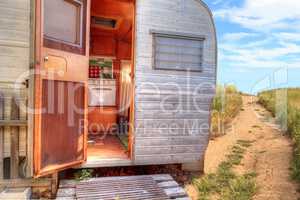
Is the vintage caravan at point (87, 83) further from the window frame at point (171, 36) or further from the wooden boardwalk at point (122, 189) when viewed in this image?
the wooden boardwalk at point (122, 189)

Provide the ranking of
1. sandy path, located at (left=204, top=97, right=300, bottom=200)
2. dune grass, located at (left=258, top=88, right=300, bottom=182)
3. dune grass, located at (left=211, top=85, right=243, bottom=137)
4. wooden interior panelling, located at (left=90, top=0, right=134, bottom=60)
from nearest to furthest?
sandy path, located at (left=204, top=97, right=300, bottom=200), dune grass, located at (left=258, top=88, right=300, bottom=182), wooden interior panelling, located at (left=90, top=0, right=134, bottom=60), dune grass, located at (left=211, top=85, right=243, bottom=137)

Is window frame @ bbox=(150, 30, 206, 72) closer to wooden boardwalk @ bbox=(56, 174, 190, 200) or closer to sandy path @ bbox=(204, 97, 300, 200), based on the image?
wooden boardwalk @ bbox=(56, 174, 190, 200)

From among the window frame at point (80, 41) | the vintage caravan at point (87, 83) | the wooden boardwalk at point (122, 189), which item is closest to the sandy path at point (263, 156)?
the vintage caravan at point (87, 83)

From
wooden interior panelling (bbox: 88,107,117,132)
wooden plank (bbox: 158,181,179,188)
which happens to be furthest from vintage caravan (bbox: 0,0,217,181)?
wooden interior panelling (bbox: 88,107,117,132)

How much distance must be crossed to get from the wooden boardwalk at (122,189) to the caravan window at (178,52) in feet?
6.52

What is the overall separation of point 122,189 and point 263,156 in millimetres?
4069

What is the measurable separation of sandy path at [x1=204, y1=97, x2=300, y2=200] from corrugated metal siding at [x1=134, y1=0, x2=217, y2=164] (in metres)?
1.35

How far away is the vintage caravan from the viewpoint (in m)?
3.01

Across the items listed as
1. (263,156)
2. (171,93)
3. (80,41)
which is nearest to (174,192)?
(171,93)

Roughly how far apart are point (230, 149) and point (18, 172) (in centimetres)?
547

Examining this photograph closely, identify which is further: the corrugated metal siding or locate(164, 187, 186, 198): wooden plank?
the corrugated metal siding

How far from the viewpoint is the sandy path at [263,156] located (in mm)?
4121

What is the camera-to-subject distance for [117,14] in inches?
201

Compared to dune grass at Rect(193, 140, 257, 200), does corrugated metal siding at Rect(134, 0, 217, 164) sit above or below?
above
